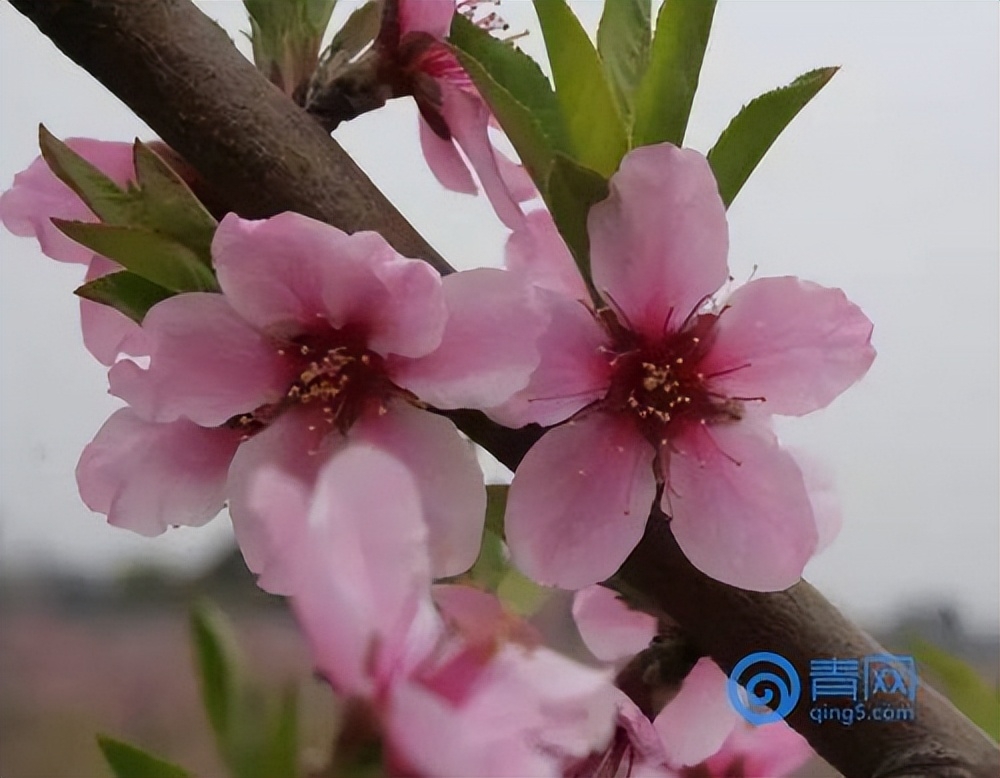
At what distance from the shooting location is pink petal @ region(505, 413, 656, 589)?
0.31 metres

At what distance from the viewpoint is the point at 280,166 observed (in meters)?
0.33

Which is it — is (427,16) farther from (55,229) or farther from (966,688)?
(966,688)

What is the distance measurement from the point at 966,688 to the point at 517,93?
1.34 feet

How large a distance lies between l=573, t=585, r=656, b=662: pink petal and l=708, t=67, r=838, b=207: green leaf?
16 cm

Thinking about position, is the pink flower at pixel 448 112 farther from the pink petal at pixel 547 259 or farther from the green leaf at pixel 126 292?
the green leaf at pixel 126 292

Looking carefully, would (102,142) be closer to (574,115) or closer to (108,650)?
(574,115)

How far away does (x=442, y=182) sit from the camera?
1.39 ft

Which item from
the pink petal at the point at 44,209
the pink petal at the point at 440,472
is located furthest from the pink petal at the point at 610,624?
the pink petal at the point at 44,209

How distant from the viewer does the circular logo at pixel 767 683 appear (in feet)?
1.19

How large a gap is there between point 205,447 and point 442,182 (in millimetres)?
160

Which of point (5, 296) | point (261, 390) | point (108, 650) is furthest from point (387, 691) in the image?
point (5, 296)

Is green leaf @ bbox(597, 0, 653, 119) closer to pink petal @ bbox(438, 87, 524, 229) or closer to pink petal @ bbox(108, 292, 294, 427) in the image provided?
pink petal @ bbox(438, 87, 524, 229)

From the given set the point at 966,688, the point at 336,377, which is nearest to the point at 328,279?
the point at 336,377

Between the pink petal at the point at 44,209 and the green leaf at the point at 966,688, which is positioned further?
the green leaf at the point at 966,688
